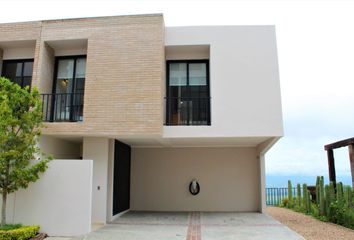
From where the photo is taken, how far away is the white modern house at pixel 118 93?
30.3ft

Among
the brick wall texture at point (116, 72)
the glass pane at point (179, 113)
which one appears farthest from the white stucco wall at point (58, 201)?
the glass pane at point (179, 113)

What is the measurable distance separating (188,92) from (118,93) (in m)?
2.77

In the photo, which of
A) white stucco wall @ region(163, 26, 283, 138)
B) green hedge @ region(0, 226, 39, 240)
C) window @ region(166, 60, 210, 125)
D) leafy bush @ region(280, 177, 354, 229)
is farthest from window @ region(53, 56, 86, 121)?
leafy bush @ region(280, 177, 354, 229)

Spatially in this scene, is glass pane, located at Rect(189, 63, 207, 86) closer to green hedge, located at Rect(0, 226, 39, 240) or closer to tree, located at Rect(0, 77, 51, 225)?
tree, located at Rect(0, 77, 51, 225)

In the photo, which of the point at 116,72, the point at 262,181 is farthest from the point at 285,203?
the point at 116,72

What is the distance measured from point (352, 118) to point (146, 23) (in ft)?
29.5

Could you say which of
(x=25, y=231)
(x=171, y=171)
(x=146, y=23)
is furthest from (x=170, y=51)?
(x=25, y=231)

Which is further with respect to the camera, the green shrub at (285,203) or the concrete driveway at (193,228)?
the green shrub at (285,203)

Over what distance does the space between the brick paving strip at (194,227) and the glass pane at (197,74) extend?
470 cm

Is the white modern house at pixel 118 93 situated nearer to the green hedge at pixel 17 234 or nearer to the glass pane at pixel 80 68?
the glass pane at pixel 80 68

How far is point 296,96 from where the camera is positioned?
1505cm

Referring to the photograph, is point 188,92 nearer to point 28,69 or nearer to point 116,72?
point 116,72

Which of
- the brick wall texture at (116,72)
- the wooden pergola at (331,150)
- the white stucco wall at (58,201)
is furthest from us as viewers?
the wooden pergola at (331,150)

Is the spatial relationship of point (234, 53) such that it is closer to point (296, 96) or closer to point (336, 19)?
point (336, 19)
